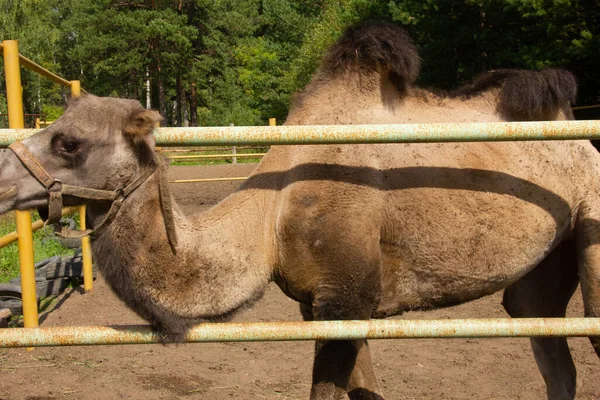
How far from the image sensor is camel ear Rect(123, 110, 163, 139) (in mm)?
2997

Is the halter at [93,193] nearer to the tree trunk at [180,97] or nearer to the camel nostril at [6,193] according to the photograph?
the camel nostril at [6,193]

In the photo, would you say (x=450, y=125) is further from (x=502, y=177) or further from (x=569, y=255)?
(x=569, y=255)

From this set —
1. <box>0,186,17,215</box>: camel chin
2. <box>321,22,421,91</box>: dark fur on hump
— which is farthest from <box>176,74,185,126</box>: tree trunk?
<box>0,186,17,215</box>: camel chin

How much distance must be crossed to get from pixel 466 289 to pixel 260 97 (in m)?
40.4

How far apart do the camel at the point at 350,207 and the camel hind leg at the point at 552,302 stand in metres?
0.27

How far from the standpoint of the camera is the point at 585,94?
15.1 m

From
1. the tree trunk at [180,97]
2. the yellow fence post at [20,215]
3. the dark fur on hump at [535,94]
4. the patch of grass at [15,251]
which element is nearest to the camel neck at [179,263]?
the dark fur on hump at [535,94]

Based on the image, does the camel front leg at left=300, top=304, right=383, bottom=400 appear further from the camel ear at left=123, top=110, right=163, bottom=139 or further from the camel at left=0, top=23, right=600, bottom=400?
the camel ear at left=123, top=110, right=163, bottom=139

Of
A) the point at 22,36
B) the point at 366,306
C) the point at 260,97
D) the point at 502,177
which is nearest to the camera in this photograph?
the point at 366,306

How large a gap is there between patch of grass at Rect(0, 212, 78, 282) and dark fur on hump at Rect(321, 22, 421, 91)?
21.1 ft

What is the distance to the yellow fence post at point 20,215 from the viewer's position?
16.9ft

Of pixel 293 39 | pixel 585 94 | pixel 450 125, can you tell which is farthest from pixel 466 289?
pixel 293 39

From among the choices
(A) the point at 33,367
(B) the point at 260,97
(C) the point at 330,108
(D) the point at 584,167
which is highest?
(C) the point at 330,108

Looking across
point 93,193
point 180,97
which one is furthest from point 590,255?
point 180,97
